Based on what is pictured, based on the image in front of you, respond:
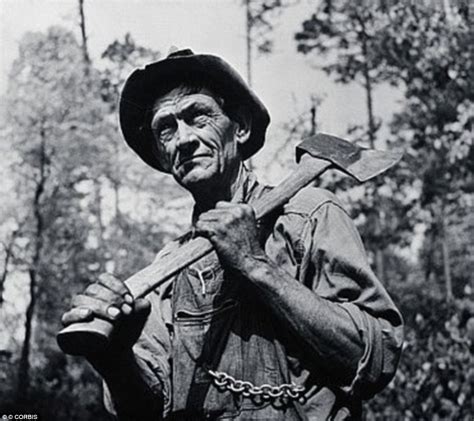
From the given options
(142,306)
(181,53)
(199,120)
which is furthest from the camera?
(181,53)

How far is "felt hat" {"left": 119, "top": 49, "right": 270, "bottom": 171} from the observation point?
9.45 ft

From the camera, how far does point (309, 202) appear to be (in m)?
2.76

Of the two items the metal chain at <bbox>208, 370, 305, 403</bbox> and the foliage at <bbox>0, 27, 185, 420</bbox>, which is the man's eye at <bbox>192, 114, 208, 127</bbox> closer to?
the metal chain at <bbox>208, 370, 305, 403</bbox>

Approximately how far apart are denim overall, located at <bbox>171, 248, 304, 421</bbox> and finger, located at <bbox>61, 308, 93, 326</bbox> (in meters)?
0.44

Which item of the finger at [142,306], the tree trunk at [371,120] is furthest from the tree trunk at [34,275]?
the finger at [142,306]

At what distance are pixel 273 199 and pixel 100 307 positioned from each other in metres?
0.69

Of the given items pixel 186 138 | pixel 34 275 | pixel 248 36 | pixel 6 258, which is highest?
pixel 248 36

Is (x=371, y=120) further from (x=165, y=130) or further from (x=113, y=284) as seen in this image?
(x=113, y=284)

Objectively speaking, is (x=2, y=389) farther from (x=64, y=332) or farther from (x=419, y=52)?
(x=64, y=332)

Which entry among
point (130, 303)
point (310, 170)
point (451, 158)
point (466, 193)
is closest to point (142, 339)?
point (130, 303)

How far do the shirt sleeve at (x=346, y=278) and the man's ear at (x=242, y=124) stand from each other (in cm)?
33

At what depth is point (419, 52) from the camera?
17.2m

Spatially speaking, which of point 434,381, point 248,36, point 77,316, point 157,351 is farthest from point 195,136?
point 248,36

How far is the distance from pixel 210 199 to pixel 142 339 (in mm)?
477
